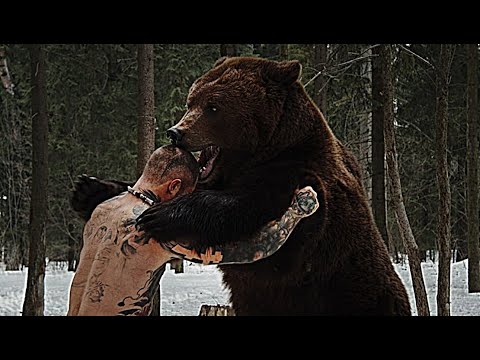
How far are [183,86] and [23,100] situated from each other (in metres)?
2.54

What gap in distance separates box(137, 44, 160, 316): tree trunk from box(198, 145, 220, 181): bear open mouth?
373 centimetres

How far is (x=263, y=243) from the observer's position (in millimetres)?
1348

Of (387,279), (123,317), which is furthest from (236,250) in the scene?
(387,279)

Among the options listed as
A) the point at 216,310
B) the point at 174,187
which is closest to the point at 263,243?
the point at 174,187

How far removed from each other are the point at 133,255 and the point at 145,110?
4.33 m

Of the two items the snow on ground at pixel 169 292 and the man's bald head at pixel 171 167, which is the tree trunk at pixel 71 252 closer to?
the snow on ground at pixel 169 292

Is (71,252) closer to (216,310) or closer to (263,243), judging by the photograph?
(216,310)

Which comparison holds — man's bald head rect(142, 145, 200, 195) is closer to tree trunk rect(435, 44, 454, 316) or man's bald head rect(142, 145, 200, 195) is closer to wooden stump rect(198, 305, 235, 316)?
wooden stump rect(198, 305, 235, 316)

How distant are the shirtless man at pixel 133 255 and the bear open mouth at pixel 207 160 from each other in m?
0.18

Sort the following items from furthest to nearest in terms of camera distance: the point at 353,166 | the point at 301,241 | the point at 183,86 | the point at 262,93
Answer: the point at 183,86
the point at 353,166
the point at 262,93
the point at 301,241

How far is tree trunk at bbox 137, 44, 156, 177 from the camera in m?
5.47

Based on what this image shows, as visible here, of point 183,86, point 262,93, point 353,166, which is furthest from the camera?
point 183,86

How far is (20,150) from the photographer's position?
33.2 ft

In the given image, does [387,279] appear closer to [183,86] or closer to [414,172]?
[183,86]
